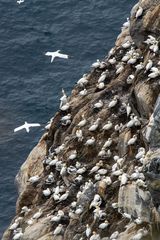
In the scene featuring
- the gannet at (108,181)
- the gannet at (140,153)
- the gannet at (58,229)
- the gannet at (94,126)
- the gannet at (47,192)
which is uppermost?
the gannet at (94,126)

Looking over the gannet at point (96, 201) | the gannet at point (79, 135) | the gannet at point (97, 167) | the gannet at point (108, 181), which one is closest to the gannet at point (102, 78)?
the gannet at point (79, 135)

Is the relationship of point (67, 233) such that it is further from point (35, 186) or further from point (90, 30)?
point (90, 30)

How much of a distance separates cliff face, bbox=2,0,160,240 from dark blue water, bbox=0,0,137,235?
21624 mm

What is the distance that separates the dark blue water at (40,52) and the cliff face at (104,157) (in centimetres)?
2162

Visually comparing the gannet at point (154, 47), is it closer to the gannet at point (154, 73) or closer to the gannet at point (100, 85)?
the gannet at point (154, 73)

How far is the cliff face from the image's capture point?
4747 cm

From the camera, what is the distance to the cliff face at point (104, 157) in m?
47.5

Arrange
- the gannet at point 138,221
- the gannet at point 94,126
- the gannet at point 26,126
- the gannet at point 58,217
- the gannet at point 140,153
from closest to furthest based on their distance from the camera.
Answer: the gannet at point 138,221
the gannet at point 140,153
the gannet at point 58,217
the gannet at point 94,126
the gannet at point 26,126

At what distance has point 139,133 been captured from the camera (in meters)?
50.9

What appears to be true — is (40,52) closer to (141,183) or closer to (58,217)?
(58,217)

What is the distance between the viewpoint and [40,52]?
315 ft

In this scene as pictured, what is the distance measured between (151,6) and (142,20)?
1064 mm

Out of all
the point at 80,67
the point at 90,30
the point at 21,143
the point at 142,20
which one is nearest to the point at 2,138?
the point at 21,143

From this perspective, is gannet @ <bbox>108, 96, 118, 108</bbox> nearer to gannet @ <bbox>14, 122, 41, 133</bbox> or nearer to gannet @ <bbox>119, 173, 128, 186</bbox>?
gannet @ <bbox>119, 173, 128, 186</bbox>
